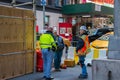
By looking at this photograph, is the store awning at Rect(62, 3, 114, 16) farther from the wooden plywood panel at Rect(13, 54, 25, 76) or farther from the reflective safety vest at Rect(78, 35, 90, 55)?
the wooden plywood panel at Rect(13, 54, 25, 76)

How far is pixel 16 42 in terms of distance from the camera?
13602 mm

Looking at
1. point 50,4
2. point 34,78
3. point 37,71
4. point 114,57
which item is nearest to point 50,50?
point 34,78

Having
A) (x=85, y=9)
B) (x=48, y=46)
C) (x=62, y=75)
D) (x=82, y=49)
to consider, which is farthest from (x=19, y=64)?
(x=85, y=9)

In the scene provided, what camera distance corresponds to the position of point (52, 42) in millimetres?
13000

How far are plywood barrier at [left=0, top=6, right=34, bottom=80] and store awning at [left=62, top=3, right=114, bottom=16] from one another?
832 inches

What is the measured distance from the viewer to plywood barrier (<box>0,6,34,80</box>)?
12859mm

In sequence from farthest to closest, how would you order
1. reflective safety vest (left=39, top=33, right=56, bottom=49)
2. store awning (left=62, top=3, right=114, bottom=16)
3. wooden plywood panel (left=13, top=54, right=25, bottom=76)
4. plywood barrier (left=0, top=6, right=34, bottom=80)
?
store awning (left=62, top=3, right=114, bottom=16) < wooden plywood panel (left=13, top=54, right=25, bottom=76) < reflective safety vest (left=39, top=33, right=56, bottom=49) < plywood barrier (left=0, top=6, right=34, bottom=80)

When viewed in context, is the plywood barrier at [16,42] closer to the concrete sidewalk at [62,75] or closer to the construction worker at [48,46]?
the concrete sidewalk at [62,75]

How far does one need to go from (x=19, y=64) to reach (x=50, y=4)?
74.8 ft

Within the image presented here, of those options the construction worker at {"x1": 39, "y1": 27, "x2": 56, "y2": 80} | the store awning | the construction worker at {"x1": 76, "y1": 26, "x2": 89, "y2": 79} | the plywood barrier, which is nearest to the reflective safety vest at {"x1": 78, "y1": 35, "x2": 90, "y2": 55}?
the construction worker at {"x1": 76, "y1": 26, "x2": 89, "y2": 79}

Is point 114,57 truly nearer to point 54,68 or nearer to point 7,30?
point 7,30

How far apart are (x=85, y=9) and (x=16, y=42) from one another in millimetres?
22523

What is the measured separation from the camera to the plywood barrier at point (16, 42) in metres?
12.9

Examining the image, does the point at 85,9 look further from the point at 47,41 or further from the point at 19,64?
the point at 47,41
